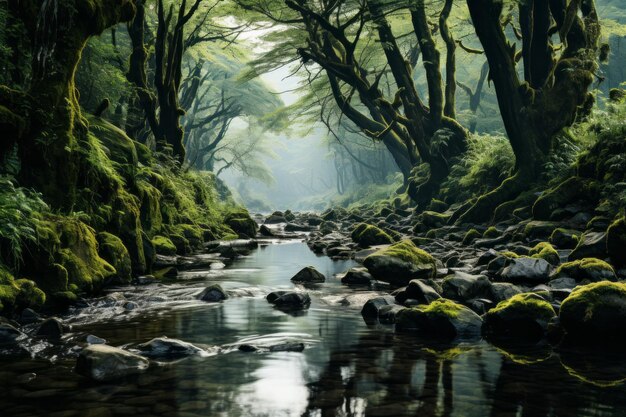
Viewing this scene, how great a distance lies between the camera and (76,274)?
676 cm

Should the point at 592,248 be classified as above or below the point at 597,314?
above

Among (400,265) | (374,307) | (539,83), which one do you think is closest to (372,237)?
(400,265)

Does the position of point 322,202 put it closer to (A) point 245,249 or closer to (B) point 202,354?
(A) point 245,249

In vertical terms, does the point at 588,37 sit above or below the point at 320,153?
below

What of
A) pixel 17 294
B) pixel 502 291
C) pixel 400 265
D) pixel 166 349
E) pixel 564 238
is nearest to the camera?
pixel 166 349

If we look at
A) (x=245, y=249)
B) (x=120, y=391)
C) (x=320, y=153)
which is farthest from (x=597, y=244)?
(x=320, y=153)

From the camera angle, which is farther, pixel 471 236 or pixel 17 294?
pixel 471 236

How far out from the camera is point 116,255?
8.05 meters

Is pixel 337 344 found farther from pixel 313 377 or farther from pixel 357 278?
pixel 357 278

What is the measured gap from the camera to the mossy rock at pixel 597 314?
5117 mm

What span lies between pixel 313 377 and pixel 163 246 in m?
7.81

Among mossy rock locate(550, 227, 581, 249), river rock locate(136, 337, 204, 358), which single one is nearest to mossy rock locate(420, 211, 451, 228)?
mossy rock locate(550, 227, 581, 249)

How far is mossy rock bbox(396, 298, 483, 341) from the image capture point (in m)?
5.57

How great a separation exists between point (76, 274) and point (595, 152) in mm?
9964
